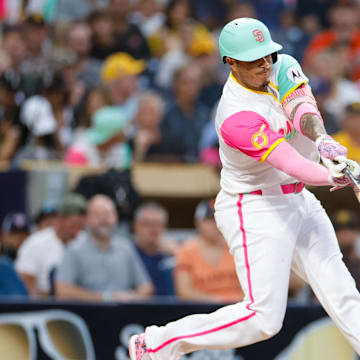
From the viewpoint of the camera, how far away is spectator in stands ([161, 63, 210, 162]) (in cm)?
872

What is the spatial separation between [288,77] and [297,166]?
2.32ft

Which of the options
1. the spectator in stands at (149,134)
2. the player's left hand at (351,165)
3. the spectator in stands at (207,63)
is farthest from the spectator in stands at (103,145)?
the player's left hand at (351,165)

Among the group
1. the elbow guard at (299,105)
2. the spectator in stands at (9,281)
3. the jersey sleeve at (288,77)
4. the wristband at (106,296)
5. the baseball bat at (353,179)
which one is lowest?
the wristband at (106,296)

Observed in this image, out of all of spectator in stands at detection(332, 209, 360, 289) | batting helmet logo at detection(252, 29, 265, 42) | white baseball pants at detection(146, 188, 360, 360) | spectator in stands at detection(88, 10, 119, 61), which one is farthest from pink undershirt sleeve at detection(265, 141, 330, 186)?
spectator in stands at detection(88, 10, 119, 61)

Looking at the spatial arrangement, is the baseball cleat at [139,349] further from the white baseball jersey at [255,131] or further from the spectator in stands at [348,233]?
the spectator in stands at [348,233]

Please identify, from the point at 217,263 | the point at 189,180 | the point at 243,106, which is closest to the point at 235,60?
the point at 243,106

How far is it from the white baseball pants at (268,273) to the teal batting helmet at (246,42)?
80 centimetres

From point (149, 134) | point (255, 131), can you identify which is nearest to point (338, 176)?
point (255, 131)

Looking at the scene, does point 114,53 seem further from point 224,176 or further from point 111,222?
point 224,176

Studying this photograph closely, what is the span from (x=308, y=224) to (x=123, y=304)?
1968 mm

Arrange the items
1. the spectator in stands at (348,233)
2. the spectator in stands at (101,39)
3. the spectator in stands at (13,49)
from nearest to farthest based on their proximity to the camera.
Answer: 1. the spectator in stands at (348,233)
2. the spectator in stands at (13,49)
3. the spectator in stands at (101,39)

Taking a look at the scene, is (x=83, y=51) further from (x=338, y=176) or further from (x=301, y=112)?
(x=338, y=176)

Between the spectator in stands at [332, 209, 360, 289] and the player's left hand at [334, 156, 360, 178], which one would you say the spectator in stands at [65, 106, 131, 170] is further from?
the player's left hand at [334, 156, 360, 178]

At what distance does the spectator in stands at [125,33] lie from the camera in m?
10.5
